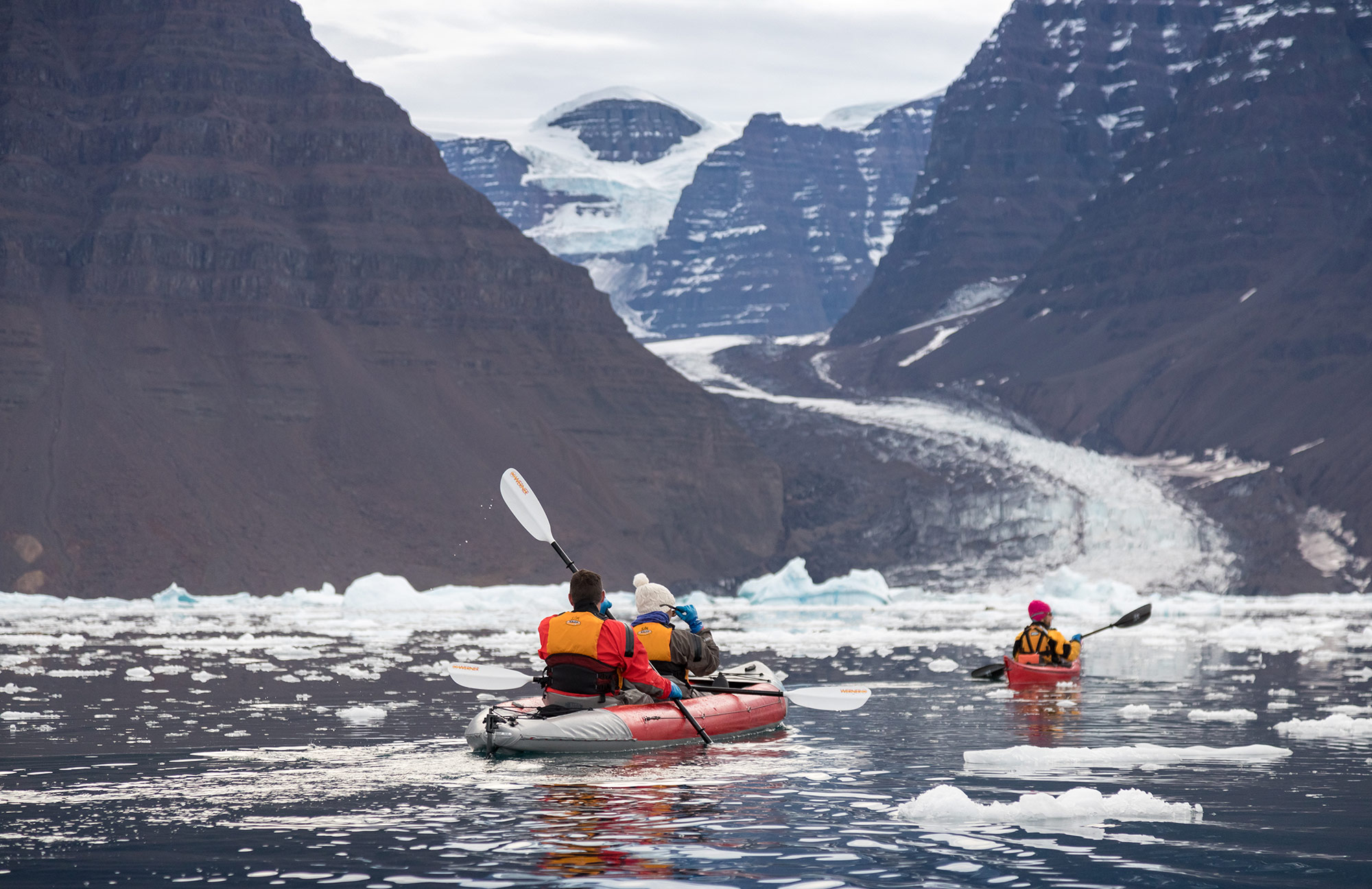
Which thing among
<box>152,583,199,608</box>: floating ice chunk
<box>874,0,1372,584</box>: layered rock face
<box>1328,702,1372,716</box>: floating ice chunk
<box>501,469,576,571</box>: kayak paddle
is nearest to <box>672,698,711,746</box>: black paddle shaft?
<box>501,469,576,571</box>: kayak paddle

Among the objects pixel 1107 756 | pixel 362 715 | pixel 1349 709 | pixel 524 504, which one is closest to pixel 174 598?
pixel 362 715

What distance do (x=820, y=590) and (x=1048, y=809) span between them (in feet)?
185

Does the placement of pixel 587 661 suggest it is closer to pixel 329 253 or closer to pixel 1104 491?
pixel 329 253

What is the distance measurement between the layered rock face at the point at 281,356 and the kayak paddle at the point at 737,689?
55483 mm

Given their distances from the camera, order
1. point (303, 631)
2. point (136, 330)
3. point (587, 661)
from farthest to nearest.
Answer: point (136, 330)
point (303, 631)
point (587, 661)

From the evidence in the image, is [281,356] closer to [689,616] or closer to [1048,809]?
[689,616]

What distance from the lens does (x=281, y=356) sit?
88.0 m

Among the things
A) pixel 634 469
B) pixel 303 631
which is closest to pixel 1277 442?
pixel 634 469

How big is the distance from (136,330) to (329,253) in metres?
13.4

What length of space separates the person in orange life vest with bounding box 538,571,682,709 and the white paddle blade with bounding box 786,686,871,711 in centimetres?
291

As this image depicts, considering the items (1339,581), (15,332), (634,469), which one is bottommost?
(1339,581)

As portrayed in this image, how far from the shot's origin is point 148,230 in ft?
294

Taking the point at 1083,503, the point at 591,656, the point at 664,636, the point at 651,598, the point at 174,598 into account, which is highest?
the point at 1083,503

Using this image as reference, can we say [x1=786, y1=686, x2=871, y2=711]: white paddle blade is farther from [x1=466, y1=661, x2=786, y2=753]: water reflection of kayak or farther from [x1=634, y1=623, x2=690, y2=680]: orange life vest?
[x1=634, y1=623, x2=690, y2=680]: orange life vest
